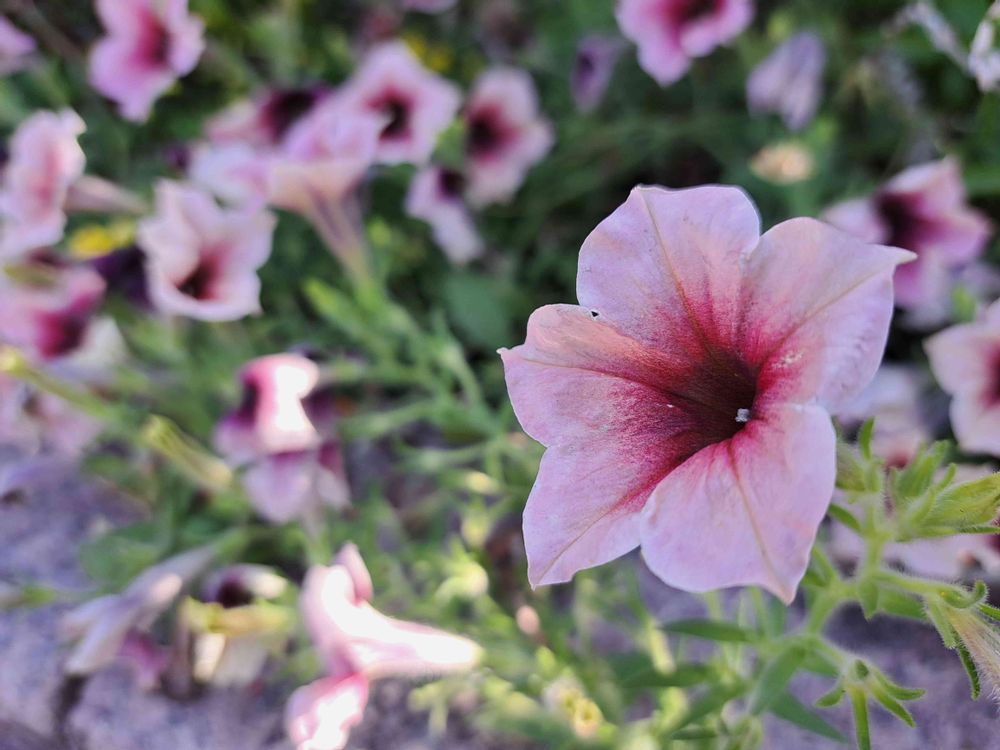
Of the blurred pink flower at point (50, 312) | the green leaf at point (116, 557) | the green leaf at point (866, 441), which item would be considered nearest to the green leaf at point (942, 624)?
the green leaf at point (866, 441)

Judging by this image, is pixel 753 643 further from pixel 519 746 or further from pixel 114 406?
pixel 114 406

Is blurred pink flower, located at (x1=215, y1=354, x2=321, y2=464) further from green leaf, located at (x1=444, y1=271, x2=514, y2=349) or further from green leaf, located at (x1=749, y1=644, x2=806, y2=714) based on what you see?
green leaf, located at (x1=749, y1=644, x2=806, y2=714)

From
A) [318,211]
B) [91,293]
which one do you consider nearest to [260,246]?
[318,211]

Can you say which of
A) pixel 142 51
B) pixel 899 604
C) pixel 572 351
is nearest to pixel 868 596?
pixel 899 604

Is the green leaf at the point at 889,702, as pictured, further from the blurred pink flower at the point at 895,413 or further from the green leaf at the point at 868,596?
the blurred pink flower at the point at 895,413

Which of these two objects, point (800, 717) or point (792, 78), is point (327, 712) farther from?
point (792, 78)

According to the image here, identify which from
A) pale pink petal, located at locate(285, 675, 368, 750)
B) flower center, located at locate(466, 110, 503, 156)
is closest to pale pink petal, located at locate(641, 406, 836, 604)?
pale pink petal, located at locate(285, 675, 368, 750)
